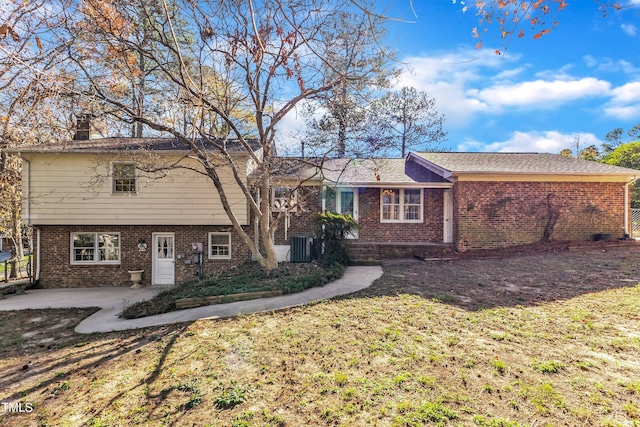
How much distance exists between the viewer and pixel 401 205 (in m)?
12.5

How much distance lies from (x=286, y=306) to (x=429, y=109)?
71.6ft

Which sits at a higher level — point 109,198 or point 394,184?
point 394,184

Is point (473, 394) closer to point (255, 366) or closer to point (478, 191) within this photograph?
point (255, 366)

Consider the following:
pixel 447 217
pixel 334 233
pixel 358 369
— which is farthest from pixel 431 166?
pixel 358 369

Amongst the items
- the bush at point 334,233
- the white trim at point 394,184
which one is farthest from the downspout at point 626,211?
the bush at point 334,233

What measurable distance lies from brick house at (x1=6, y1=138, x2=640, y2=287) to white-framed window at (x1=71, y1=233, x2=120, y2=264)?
1.6 inches

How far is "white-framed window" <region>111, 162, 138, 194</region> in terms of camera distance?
37.0ft

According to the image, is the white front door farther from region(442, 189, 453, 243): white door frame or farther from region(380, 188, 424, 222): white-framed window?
region(442, 189, 453, 243): white door frame

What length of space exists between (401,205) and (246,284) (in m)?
7.50

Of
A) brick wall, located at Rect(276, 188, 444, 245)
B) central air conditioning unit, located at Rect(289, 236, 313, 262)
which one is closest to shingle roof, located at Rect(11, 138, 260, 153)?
central air conditioning unit, located at Rect(289, 236, 313, 262)

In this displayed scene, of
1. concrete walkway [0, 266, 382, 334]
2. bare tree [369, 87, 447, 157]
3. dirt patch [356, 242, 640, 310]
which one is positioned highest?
bare tree [369, 87, 447, 157]

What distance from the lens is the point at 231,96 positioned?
8359 mm

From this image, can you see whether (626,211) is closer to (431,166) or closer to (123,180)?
(431,166)

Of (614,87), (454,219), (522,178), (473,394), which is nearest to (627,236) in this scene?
(522,178)
